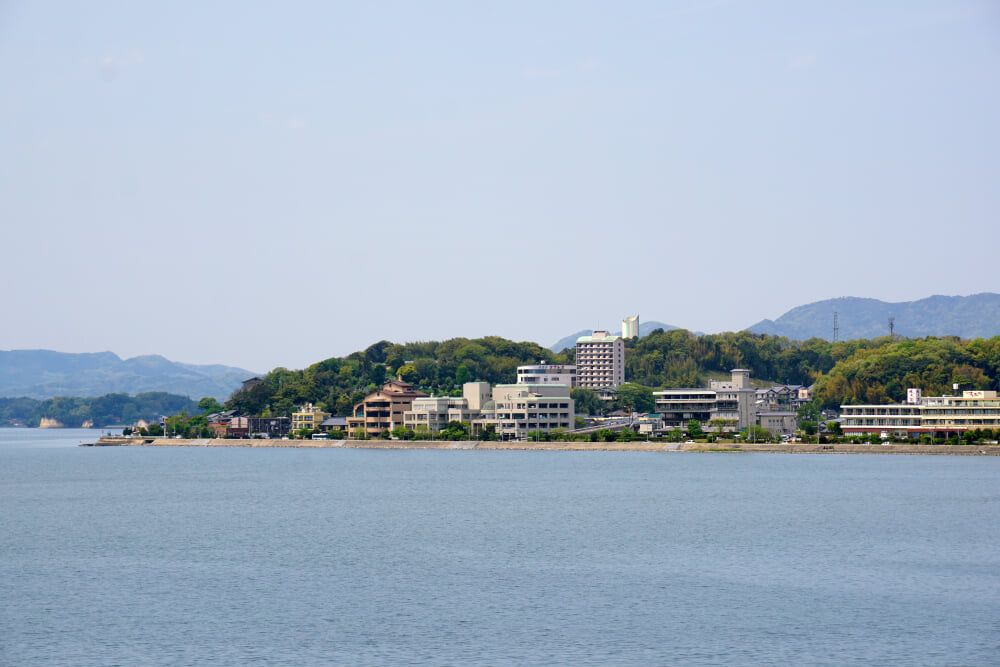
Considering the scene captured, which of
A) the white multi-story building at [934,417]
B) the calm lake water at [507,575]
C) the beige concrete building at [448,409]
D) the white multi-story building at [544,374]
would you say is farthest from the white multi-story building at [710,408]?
the calm lake water at [507,575]

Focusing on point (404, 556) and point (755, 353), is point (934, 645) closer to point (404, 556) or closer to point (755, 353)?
point (404, 556)

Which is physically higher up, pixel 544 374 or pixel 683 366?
pixel 683 366

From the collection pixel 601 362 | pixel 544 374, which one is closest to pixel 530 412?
pixel 544 374

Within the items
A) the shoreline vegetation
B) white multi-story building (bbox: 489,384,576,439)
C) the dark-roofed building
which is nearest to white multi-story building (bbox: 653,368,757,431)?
white multi-story building (bbox: 489,384,576,439)

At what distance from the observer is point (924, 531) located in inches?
1484

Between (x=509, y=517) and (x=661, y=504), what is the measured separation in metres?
7.98

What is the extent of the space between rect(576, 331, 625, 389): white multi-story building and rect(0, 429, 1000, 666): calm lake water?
107m

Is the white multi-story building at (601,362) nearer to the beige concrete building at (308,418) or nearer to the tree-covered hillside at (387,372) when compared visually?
the tree-covered hillside at (387,372)

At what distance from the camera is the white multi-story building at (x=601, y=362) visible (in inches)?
6521

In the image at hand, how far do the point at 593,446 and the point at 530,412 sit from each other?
10.8 m

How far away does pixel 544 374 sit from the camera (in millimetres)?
139750

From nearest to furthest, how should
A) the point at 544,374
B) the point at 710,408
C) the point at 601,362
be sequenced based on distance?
1. the point at 710,408
2. the point at 544,374
3. the point at 601,362

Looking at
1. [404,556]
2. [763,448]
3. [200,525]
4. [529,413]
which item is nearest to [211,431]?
Result: [529,413]

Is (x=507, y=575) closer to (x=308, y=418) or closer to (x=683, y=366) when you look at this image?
(x=308, y=418)
